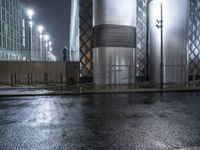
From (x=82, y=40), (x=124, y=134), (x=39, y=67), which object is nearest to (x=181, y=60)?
(x=82, y=40)

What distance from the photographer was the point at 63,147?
4.91m

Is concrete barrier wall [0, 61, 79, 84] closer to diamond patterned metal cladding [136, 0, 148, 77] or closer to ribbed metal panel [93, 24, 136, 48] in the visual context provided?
ribbed metal panel [93, 24, 136, 48]

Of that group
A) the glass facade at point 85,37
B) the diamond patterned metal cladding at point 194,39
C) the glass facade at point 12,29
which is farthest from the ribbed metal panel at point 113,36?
the glass facade at point 12,29

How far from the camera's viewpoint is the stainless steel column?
70.2 feet

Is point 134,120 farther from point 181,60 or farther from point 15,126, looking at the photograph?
point 181,60

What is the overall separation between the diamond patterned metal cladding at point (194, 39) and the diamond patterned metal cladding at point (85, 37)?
45.3 feet

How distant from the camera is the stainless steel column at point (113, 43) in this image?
21.4 metres

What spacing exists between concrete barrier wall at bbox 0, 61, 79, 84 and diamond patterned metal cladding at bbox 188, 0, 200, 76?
15702mm

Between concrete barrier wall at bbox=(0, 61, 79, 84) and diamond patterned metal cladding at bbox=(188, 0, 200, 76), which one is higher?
diamond patterned metal cladding at bbox=(188, 0, 200, 76)

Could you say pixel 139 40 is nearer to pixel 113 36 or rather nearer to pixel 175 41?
pixel 175 41

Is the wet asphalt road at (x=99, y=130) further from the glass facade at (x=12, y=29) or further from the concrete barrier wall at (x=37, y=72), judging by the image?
the glass facade at (x=12, y=29)

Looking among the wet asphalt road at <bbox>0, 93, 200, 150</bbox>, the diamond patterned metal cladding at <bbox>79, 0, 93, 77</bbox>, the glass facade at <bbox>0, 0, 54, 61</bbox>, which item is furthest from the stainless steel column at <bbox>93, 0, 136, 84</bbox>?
the glass facade at <bbox>0, 0, 54, 61</bbox>

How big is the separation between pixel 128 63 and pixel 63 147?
17.6m

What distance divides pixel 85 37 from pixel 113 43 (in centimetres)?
590
